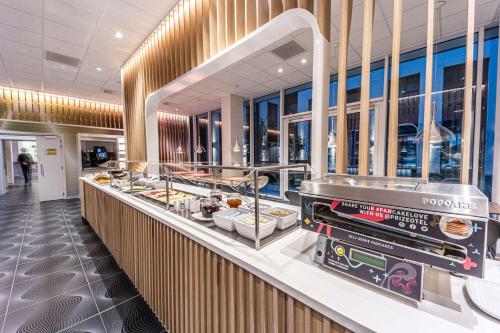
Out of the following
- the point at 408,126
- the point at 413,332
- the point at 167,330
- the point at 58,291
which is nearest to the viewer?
the point at 413,332

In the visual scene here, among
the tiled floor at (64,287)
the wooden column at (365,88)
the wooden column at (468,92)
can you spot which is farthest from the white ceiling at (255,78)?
the tiled floor at (64,287)

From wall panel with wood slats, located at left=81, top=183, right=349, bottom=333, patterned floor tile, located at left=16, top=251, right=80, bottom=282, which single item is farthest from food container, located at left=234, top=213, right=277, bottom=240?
patterned floor tile, located at left=16, top=251, right=80, bottom=282

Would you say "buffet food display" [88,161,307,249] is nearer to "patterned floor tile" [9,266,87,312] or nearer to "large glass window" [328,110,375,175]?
"patterned floor tile" [9,266,87,312]

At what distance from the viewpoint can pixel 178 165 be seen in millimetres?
1814

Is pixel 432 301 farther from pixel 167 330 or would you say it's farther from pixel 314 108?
pixel 167 330

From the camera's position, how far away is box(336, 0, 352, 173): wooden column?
1265 mm

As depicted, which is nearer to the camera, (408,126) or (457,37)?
(457,37)

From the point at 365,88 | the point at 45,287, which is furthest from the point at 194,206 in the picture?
the point at 45,287

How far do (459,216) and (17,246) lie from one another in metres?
5.18

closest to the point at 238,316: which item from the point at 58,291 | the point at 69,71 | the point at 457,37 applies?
the point at 58,291

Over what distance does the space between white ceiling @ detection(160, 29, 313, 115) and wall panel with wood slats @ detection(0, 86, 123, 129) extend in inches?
96.7

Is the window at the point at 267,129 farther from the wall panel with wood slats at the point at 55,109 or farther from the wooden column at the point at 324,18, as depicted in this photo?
the wall panel with wood slats at the point at 55,109

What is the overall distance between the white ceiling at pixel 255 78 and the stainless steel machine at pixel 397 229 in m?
2.95

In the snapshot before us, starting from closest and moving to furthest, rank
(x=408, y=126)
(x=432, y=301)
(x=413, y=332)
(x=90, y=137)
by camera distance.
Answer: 1. (x=413, y=332)
2. (x=432, y=301)
3. (x=408, y=126)
4. (x=90, y=137)
